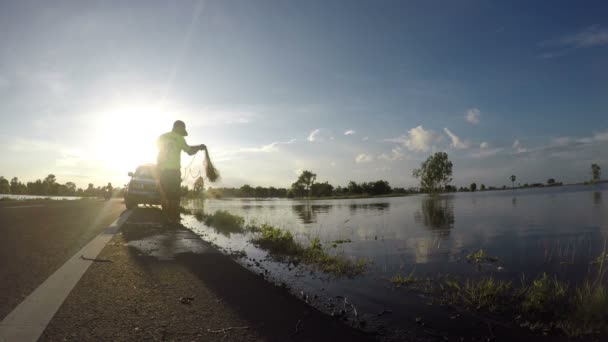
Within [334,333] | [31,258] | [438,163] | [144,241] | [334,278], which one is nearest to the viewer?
[334,333]

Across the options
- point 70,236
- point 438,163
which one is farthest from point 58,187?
point 70,236

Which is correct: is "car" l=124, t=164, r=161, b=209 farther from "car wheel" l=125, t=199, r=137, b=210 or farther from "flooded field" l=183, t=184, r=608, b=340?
"flooded field" l=183, t=184, r=608, b=340

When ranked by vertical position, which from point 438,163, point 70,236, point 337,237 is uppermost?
point 438,163

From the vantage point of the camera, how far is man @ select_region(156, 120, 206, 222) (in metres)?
9.66

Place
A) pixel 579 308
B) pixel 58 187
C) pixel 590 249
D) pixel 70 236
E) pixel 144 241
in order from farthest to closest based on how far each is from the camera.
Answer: pixel 58 187
pixel 590 249
pixel 70 236
pixel 144 241
pixel 579 308

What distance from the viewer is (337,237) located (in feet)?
37.6

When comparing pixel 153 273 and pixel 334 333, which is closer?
pixel 334 333

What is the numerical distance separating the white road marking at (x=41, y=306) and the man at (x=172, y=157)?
567 cm

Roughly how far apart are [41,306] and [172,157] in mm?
7482

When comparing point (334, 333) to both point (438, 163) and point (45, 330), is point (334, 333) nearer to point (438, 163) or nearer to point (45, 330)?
point (45, 330)

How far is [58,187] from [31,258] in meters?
152

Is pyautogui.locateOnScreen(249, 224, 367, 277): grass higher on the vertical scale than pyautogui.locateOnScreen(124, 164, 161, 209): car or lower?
lower

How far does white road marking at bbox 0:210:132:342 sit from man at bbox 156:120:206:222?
5.67 metres

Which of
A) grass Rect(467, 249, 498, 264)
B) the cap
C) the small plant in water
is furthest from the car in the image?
the small plant in water
